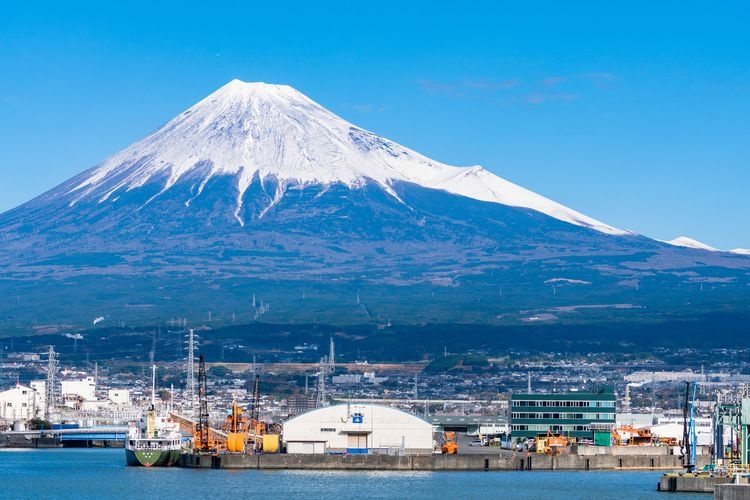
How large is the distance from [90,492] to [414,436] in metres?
20.3

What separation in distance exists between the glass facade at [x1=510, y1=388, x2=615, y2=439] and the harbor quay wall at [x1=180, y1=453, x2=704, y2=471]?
44.5 ft

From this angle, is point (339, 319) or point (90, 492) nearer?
point (90, 492)

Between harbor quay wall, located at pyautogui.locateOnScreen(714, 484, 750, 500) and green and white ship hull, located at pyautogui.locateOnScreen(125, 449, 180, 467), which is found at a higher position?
green and white ship hull, located at pyautogui.locateOnScreen(125, 449, 180, 467)

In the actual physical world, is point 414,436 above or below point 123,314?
below

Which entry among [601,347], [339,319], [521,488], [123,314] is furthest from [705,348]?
[521,488]

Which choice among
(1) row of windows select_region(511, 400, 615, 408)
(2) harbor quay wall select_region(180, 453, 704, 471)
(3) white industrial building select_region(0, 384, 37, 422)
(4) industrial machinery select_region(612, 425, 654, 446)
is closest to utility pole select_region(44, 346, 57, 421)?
(3) white industrial building select_region(0, 384, 37, 422)

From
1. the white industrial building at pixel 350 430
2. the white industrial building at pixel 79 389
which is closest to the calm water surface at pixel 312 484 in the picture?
the white industrial building at pixel 350 430

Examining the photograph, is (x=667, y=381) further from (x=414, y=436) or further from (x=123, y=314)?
(x=414, y=436)

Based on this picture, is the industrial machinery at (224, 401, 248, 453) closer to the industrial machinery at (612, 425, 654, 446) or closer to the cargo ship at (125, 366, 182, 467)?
the cargo ship at (125, 366, 182, 467)

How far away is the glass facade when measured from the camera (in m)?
93.1

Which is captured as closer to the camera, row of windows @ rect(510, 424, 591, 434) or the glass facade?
the glass facade

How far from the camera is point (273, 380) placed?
496ft

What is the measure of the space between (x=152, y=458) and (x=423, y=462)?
1173cm

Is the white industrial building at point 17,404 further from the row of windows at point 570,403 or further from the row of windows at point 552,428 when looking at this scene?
the row of windows at point 570,403
